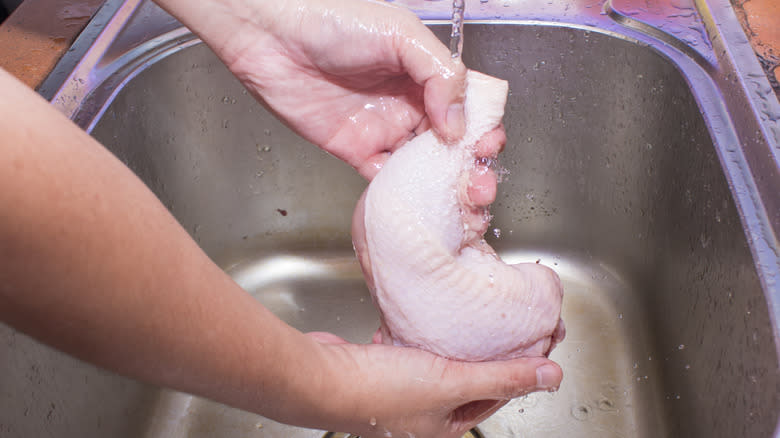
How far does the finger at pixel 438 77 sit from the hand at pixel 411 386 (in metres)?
0.30

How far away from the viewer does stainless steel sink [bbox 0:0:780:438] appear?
81 cm

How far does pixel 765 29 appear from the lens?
1.04 meters

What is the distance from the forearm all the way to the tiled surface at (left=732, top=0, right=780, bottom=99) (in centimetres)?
86

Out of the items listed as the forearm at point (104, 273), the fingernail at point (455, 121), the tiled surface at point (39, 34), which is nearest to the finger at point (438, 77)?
the fingernail at point (455, 121)

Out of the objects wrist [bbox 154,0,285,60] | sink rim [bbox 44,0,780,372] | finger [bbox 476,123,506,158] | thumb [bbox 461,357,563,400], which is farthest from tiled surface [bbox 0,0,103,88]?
thumb [bbox 461,357,563,400]

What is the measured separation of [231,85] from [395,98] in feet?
1.28

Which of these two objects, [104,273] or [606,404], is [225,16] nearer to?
[104,273]

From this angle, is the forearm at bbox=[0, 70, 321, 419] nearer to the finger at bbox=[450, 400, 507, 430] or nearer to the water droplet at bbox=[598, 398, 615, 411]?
the finger at bbox=[450, 400, 507, 430]

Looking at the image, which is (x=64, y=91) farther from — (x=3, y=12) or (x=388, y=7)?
(x=3, y=12)

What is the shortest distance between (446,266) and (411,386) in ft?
0.52

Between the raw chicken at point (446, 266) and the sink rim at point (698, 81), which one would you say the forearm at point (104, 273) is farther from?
the sink rim at point (698, 81)

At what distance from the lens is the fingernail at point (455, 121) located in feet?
2.63

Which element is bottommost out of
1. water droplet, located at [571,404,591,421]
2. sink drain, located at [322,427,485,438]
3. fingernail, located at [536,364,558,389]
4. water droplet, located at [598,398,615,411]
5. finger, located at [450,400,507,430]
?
sink drain, located at [322,427,485,438]

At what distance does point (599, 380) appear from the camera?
1100 millimetres
